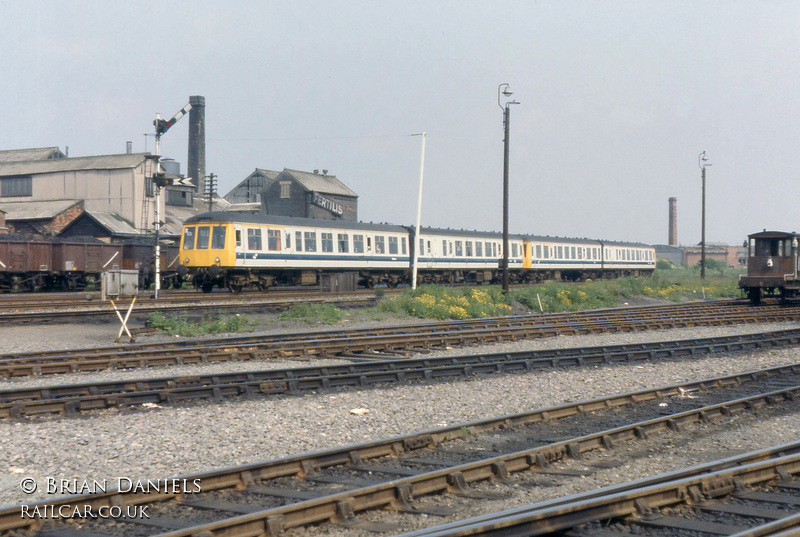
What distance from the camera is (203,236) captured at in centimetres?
2800

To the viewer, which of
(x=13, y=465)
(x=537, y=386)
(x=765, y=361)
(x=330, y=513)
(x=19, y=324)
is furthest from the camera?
(x=19, y=324)

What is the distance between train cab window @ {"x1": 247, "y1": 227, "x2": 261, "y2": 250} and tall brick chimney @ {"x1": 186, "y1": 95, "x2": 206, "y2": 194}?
44654 millimetres

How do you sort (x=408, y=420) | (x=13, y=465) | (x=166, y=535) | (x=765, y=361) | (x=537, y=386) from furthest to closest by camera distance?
1. (x=765, y=361)
2. (x=537, y=386)
3. (x=408, y=420)
4. (x=13, y=465)
5. (x=166, y=535)

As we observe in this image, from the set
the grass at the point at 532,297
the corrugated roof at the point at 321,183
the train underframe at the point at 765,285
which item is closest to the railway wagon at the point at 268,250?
the grass at the point at 532,297

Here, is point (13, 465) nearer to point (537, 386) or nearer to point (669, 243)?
point (537, 386)

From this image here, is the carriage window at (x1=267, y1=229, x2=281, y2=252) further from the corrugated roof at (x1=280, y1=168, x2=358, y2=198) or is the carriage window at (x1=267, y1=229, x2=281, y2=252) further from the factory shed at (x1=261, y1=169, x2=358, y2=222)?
the corrugated roof at (x1=280, y1=168, x2=358, y2=198)

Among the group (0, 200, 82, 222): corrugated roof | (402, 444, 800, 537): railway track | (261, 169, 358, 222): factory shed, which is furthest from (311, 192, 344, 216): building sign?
(402, 444, 800, 537): railway track

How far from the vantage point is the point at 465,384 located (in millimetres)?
11141

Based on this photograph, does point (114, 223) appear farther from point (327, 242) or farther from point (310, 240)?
point (310, 240)

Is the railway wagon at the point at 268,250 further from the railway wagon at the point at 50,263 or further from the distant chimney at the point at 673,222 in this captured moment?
the distant chimney at the point at 673,222

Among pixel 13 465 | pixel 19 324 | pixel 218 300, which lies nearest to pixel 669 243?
pixel 218 300

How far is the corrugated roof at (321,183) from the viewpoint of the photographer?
221ft

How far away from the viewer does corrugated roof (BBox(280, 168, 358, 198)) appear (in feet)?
221

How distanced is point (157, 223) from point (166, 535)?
22275 mm
